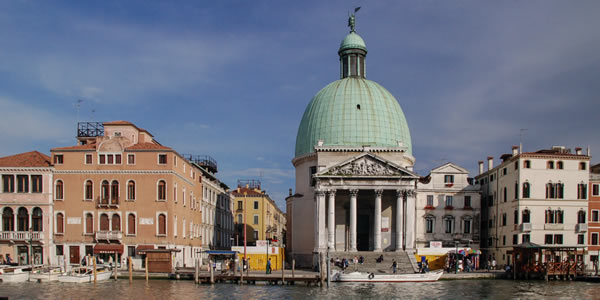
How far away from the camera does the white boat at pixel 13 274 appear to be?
142 feet

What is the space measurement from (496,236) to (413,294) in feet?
84.4

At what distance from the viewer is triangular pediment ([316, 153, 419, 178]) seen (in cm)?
5472

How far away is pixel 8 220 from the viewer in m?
51.5

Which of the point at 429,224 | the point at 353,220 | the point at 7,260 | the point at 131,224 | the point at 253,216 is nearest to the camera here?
the point at 7,260

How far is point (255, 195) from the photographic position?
295 feet

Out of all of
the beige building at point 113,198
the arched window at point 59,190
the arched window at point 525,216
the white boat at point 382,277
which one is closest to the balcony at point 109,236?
the beige building at point 113,198

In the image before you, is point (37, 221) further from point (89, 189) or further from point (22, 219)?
point (89, 189)

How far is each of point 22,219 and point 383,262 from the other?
1214 inches

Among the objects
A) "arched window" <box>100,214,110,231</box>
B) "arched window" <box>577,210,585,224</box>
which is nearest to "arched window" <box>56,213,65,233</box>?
"arched window" <box>100,214,110,231</box>

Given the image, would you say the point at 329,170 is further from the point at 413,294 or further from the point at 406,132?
the point at 413,294

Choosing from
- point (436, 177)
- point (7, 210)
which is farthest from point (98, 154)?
point (436, 177)

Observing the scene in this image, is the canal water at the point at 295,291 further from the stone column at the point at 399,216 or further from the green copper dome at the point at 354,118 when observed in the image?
the green copper dome at the point at 354,118

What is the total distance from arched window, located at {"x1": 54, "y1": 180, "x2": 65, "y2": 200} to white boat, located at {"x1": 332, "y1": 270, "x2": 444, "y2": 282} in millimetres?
24116

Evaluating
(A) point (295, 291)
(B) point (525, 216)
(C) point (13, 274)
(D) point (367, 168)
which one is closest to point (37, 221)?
(C) point (13, 274)
